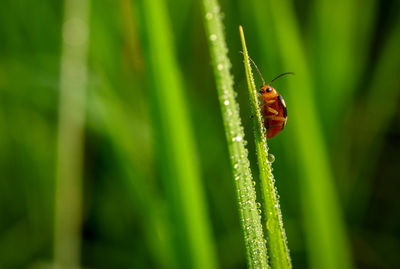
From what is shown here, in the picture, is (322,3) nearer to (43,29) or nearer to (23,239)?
(43,29)

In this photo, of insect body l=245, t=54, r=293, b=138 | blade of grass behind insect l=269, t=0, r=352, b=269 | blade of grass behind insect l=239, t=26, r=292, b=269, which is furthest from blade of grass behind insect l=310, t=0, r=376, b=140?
blade of grass behind insect l=239, t=26, r=292, b=269

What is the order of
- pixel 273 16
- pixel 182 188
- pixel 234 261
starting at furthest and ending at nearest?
pixel 234 261 → pixel 273 16 → pixel 182 188

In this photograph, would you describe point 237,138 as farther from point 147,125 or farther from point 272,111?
point 147,125

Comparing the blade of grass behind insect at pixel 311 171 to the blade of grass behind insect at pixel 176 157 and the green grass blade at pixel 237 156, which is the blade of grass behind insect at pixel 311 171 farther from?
the green grass blade at pixel 237 156

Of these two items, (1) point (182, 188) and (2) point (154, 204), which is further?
(2) point (154, 204)

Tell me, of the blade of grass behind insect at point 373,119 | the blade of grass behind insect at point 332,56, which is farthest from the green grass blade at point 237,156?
the blade of grass behind insect at point 373,119

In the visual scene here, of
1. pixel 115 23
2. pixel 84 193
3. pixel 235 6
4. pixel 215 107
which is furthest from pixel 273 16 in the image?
pixel 84 193

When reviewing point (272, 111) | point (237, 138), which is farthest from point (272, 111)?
point (237, 138)

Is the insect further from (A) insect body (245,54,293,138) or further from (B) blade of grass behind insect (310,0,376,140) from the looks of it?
(B) blade of grass behind insect (310,0,376,140)
